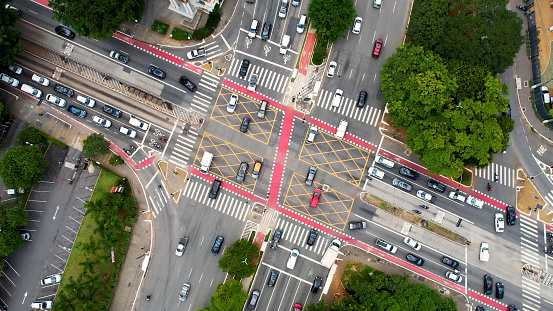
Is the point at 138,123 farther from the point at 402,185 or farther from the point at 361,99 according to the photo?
the point at 402,185

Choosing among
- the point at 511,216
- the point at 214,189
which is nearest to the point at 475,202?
the point at 511,216

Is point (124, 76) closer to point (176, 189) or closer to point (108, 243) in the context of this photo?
point (176, 189)

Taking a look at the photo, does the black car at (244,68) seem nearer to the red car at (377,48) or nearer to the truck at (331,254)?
the red car at (377,48)

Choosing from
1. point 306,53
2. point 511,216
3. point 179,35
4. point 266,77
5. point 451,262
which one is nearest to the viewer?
point 451,262

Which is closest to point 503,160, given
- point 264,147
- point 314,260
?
point 314,260

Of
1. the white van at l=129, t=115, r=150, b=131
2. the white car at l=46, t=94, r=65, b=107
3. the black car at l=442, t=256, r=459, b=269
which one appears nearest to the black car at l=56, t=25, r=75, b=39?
the white car at l=46, t=94, r=65, b=107
